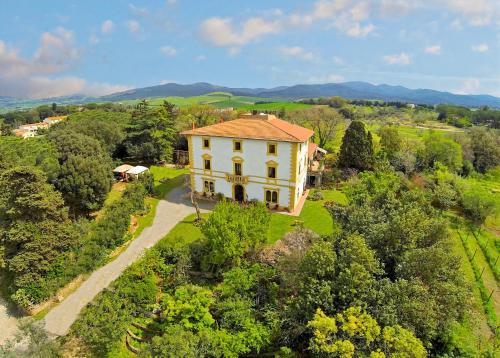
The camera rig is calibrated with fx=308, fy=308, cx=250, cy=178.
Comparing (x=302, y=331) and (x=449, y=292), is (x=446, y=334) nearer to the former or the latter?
(x=449, y=292)

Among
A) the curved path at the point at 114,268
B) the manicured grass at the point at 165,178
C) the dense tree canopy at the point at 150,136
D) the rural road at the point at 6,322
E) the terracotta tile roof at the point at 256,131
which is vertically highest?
the terracotta tile roof at the point at 256,131

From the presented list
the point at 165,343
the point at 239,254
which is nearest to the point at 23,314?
the point at 165,343

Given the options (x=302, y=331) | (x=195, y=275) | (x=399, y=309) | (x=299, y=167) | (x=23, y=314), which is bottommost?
(x=23, y=314)

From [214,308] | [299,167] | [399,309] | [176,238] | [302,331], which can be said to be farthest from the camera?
[299,167]

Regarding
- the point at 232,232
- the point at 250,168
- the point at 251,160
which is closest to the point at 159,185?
the point at 250,168

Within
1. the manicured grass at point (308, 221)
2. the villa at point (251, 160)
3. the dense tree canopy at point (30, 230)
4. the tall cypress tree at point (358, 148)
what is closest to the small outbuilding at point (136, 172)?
the villa at point (251, 160)

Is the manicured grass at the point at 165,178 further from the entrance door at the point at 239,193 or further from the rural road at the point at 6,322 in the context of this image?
the rural road at the point at 6,322

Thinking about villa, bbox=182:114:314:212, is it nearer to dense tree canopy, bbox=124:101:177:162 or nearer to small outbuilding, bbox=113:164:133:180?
small outbuilding, bbox=113:164:133:180

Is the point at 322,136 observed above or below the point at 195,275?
above

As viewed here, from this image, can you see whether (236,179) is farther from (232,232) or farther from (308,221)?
(232,232)
